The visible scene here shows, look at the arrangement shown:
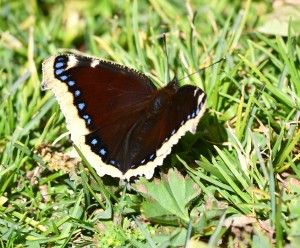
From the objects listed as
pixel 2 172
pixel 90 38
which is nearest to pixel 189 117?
pixel 2 172

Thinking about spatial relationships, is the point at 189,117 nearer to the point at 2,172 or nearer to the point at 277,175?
the point at 277,175

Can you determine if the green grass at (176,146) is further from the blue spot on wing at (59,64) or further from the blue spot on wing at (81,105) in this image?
the blue spot on wing at (59,64)

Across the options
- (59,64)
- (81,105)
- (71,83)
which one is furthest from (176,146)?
(59,64)

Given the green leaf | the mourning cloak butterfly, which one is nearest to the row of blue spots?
the mourning cloak butterfly

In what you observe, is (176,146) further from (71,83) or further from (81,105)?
(71,83)

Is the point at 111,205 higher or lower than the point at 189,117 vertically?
lower

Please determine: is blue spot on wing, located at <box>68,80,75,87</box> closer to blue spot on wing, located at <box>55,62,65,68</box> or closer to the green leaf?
blue spot on wing, located at <box>55,62,65,68</box>

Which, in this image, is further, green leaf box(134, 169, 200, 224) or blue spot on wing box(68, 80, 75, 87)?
blue spot on wing box(68, 80, 75, 87)
